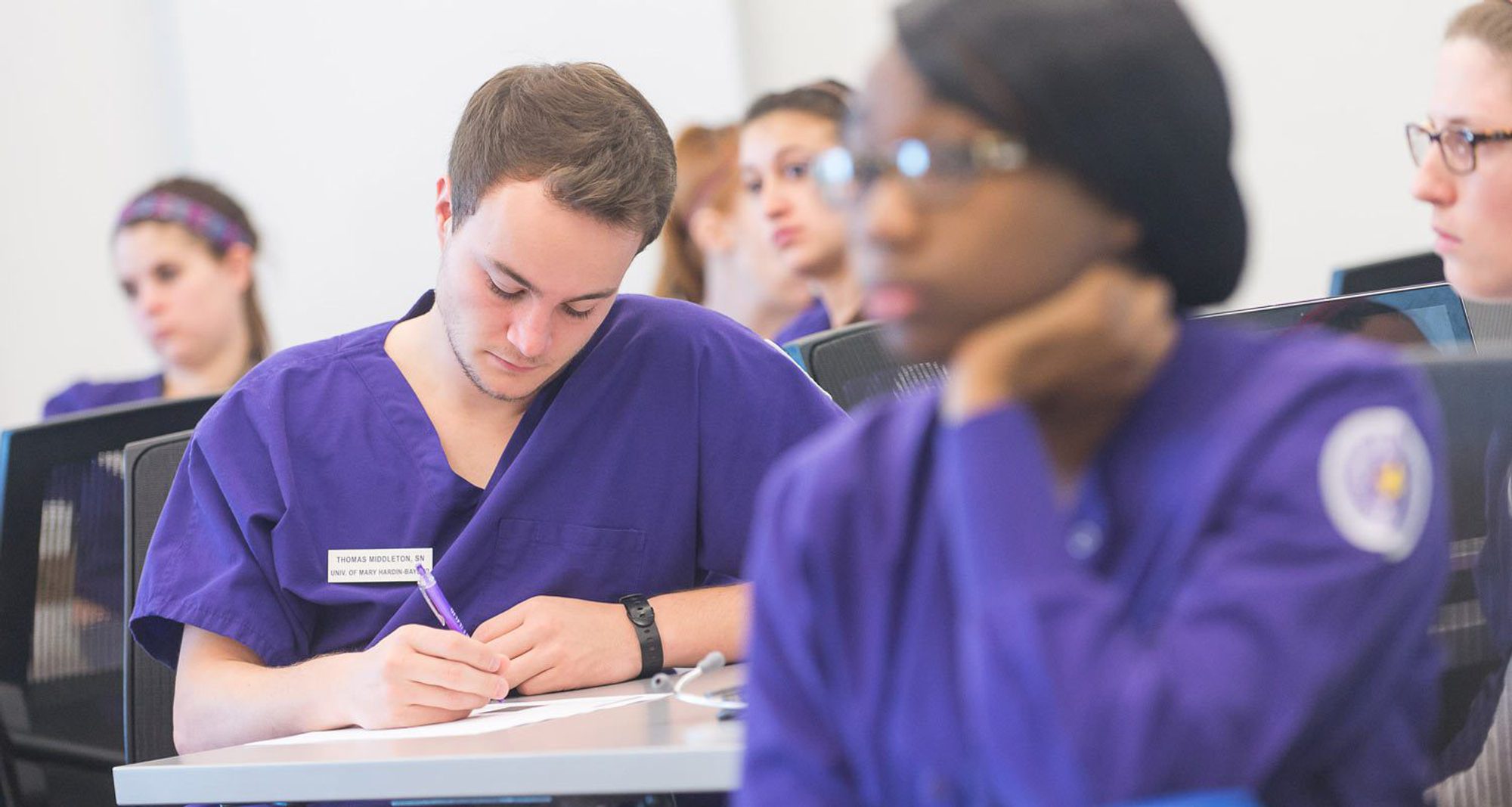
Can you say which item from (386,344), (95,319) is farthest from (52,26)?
(386,344)

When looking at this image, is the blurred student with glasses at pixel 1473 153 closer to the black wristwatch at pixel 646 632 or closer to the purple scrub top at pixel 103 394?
the black wristwatch at pixel 646 632

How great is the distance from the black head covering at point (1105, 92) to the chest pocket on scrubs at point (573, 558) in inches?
38.2

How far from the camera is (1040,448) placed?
751 mm

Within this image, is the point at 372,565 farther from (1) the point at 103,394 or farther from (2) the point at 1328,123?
(2) the point at 1328,123

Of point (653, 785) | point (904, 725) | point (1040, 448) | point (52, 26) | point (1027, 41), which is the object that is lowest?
point (653, 785)

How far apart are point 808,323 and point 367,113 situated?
1661 millimetres

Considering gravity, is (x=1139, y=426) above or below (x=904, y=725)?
above

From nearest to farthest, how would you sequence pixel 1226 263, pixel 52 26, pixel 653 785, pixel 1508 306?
pixel 1226 263, pixel 653 785, pixel 1508 306, pixel 52 26

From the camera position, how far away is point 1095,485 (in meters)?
0.78

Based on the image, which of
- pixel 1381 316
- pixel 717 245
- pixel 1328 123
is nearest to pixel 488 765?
pixel 1381 316

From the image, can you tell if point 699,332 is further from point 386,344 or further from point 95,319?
point 95,319

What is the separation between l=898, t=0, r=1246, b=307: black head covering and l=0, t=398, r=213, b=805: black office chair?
1577mm

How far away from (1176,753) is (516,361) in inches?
40.8

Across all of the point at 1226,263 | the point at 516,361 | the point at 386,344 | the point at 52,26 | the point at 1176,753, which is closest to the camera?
the point at 1176,753
